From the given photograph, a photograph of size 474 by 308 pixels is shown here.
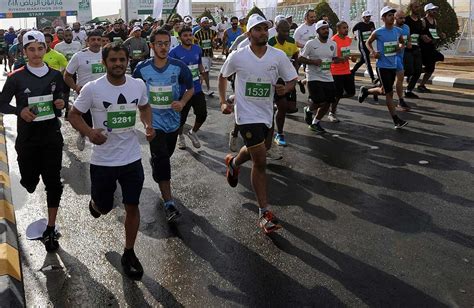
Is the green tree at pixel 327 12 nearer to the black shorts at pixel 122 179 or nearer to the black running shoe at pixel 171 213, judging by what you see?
the black running shoe at pixel 171 213

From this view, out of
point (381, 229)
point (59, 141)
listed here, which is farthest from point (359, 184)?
point (59, 141)

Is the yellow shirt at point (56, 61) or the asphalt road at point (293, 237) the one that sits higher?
the yellow shirt at point (56, 61)

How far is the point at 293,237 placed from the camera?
4.83 meters

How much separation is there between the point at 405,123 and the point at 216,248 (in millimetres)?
5237

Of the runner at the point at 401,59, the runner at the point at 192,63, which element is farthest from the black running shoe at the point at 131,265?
the runner at the point at 401,59

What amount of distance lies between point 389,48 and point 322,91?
1472mm

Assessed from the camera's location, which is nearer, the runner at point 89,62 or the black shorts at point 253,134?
the black shorts at point 253,134

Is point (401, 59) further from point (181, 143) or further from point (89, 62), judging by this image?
point (89, 62)

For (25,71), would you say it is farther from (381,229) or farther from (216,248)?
(381,229)

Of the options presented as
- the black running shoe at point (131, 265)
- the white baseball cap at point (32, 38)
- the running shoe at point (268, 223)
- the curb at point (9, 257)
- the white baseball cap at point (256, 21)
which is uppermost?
the white baseball cap at point (256, 21)

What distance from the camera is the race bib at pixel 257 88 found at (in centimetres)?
517

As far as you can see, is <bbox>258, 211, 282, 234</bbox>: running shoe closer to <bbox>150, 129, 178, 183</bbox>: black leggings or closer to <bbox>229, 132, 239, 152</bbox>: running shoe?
<bbox>150, 129, 178, 183</bbox>: black leggings

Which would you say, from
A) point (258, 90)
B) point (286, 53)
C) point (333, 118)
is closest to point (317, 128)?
point (333, 118)

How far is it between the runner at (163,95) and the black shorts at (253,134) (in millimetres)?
741
